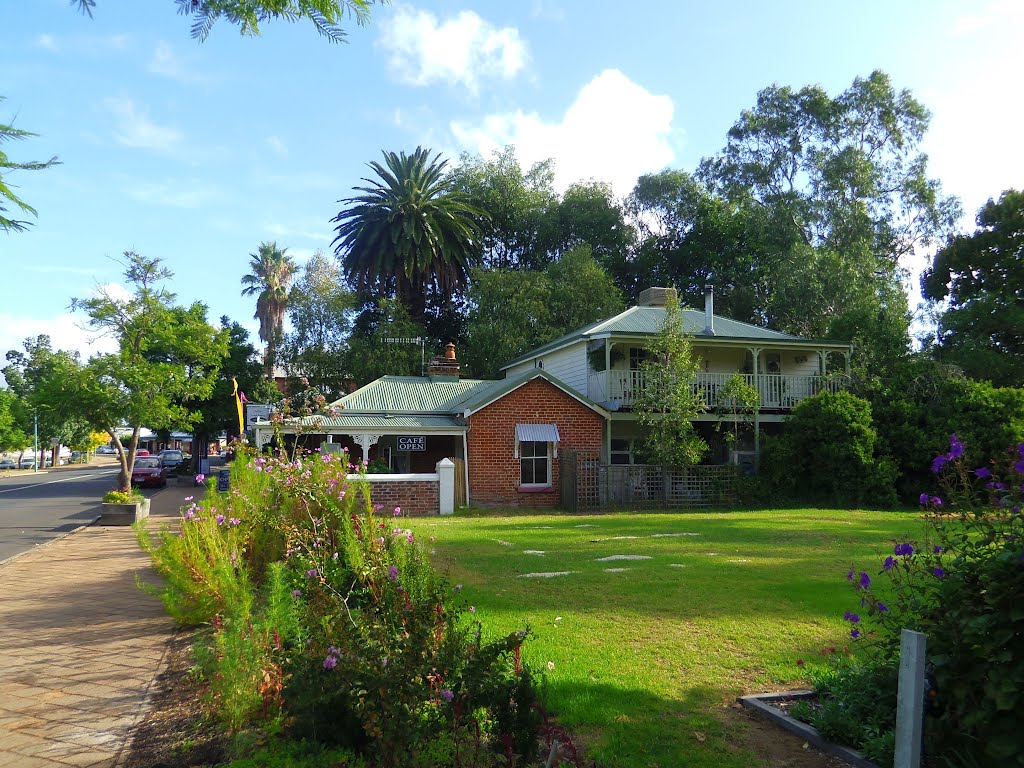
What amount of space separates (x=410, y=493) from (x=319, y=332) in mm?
22983

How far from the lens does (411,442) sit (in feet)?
76.7

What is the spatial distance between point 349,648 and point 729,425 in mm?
24368

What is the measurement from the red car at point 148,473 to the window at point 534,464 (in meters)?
19.5

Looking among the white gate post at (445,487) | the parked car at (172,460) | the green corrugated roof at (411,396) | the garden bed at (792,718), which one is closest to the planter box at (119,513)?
the white gate post at (445,487)

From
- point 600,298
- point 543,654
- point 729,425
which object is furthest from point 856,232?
point 543,654

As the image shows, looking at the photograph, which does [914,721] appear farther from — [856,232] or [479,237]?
[479,237]

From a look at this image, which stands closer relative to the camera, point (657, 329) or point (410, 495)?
point (410, 495)

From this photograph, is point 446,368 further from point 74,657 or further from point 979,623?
point 979,623

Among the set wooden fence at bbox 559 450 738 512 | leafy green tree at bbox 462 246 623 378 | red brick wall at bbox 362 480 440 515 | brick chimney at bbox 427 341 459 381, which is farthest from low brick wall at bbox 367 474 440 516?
leafy green tree at bbox 462 246 623 378

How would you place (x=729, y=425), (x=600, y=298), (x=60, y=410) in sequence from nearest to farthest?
1. (x=60, y=410)
2. (x=729, y=425)
3. (x=600, y=298)

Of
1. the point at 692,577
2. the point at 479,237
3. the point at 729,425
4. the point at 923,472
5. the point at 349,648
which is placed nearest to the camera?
the point at 349,648

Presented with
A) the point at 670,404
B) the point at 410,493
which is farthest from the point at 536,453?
the point at 410,493

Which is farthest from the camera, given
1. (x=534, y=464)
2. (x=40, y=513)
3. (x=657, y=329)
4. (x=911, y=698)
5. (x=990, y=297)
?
(x=990, y=297)

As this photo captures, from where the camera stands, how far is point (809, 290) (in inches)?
1410
